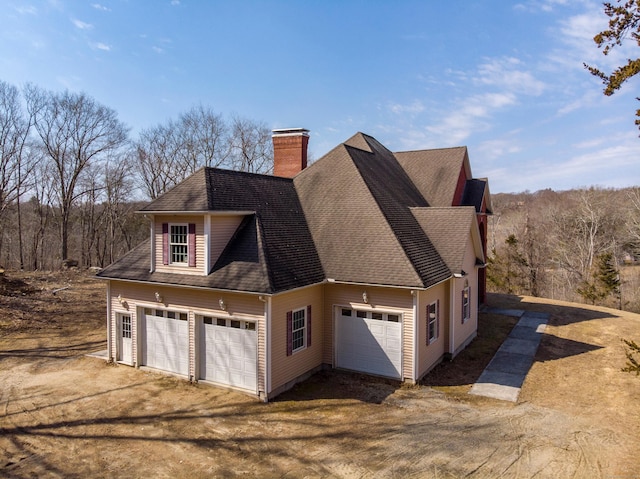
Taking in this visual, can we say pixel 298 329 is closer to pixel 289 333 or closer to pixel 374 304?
pixel 289 333

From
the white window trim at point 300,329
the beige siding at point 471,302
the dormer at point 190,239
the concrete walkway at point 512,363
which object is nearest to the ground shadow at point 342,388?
the white window trim at point 300,329

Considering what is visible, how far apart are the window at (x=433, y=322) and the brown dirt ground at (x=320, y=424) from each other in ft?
4.28

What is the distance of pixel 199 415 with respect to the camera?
1109 cm

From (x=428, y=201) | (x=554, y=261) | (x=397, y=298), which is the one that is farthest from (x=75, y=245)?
(x=554, y=261)

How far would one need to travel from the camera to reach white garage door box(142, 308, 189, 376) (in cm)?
1363

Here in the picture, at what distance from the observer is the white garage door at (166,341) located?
44.7 ft

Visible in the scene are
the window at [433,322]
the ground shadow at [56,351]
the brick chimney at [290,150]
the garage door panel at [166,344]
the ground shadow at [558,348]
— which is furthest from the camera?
the brick chimney at [290,150]

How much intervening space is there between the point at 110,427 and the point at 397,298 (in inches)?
338

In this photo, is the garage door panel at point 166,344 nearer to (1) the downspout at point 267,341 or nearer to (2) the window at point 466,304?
(1) the downspout at point 267,341

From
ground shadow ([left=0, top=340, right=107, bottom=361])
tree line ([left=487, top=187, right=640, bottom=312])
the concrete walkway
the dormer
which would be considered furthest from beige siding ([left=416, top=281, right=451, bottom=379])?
tree line ([left=487, top=187, right=640, bottom=312])

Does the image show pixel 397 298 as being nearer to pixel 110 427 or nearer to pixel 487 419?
pixel 487 419

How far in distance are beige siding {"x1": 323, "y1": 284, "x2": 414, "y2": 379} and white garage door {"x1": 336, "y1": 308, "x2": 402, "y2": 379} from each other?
20 cm

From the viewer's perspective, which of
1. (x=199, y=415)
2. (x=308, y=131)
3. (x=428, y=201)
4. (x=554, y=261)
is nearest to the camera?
(x=199, y=415)

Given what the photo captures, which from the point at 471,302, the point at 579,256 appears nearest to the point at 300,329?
the point at 471,302
